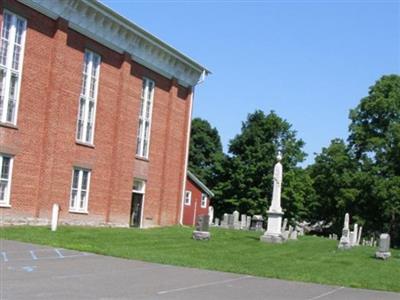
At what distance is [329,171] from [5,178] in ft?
145

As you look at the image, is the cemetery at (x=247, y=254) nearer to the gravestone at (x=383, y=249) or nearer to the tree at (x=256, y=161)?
the gravestone at (x=383, y=249)

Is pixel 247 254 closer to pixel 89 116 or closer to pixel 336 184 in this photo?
pixel 89 116

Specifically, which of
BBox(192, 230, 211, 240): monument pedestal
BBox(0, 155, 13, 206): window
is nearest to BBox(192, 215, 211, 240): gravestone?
BBox(192, 230, 211, 240): monument pedestal

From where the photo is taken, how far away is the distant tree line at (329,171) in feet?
208

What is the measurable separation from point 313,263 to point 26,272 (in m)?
11.7

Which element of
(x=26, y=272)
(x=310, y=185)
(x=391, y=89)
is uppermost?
(x=391, y=89)

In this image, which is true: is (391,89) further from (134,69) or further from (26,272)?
(26,272)

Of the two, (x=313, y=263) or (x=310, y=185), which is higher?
(x=310, y=185)

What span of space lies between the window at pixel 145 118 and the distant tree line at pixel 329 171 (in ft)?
92.8

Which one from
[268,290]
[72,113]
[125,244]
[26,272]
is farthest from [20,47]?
[268,290]

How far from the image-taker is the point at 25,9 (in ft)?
96.4

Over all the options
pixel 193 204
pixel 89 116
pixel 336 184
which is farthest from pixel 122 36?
pixel 336 184

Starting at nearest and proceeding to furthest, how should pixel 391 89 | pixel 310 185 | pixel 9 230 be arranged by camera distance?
pixel 9 230, pixel 391 89, pixel 310 185

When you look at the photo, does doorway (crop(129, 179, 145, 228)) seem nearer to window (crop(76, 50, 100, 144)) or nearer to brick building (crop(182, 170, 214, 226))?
window (crop(76, 50, 100, 144))
